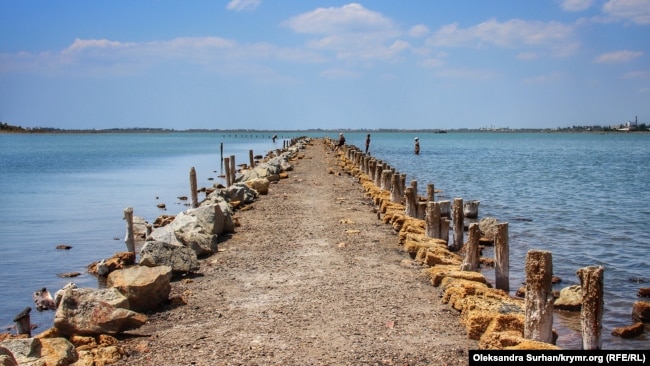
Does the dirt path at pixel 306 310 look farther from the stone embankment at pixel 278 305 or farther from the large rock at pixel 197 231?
the large rock at pixel 197 231

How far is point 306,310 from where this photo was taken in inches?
320

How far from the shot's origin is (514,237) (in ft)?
53.2

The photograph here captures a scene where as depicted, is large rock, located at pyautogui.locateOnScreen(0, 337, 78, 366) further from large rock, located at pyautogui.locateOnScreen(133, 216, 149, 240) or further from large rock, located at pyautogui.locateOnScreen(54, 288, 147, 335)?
large rock, located at pyautogui.locateOnScreen(133, 216, 149, 240)

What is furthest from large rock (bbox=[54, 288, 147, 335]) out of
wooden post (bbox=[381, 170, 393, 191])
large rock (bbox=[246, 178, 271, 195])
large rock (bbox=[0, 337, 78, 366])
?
wooden post (bbox=[381, 170, 393, 191])

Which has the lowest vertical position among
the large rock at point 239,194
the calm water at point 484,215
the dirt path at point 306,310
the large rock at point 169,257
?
the calm water at point 484,215

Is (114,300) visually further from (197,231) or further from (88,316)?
(197,231)

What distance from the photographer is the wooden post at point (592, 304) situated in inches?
265

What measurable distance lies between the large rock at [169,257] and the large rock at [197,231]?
420 millimetres

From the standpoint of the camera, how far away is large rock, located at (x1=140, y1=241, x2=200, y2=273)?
9906 millimetres

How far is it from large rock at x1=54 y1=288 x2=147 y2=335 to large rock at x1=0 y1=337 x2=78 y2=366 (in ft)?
2.19

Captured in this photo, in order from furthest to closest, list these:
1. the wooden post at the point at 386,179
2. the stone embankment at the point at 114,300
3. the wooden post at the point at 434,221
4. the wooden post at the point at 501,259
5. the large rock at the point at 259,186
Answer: the wooden post at the point at 386,179 < the large rock at the point at 259,186 < the wooden post at the point at 434,221 < the wooden post at the point at 501,259 < the stone embankment at the point at 114,300

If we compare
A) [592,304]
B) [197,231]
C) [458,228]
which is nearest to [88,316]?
[197,231]

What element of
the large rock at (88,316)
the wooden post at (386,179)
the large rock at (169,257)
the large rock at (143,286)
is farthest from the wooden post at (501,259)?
the wooden post at (386,179)

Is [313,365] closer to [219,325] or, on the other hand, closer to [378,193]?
[219,325]
